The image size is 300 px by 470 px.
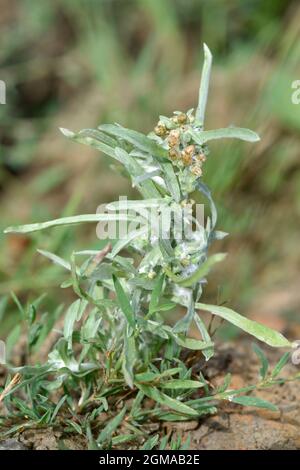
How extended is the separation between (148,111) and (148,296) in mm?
1654

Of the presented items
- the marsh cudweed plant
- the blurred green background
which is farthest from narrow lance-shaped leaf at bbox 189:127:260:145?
the blurred green background

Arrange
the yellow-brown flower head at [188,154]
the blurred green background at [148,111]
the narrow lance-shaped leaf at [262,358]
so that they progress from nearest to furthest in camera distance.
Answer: the yellow-brown flower head at [188,154]
the narrow lance-shaped leaf at [262,358]
the blurred green background at [148,111]

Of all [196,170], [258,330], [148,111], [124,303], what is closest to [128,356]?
[124,303]

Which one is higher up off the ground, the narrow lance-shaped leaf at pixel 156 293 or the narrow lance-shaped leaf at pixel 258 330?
the narrow lance-shaped leaf at pixel 156 293

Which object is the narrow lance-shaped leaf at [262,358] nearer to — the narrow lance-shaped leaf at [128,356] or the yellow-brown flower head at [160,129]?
the narrow lance-shaped leaf at [128,356]

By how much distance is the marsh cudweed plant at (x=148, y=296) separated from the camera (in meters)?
1.23

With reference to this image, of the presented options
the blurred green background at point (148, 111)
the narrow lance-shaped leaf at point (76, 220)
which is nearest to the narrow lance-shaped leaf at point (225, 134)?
the narrow lance-shaped leaf at point (76, 220)

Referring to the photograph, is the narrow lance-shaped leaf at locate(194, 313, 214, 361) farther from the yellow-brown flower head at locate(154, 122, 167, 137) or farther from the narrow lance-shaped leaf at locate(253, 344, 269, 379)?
the yellow-brown flower head at locate(154, 122, 167, 137)

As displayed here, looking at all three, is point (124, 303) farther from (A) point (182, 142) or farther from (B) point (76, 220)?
(A) point (182, 142)

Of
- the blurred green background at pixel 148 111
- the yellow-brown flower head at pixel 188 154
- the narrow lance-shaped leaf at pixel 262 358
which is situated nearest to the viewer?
the yellow-brown flower head at pixel 188 154

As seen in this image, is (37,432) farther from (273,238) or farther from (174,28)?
(174,28)

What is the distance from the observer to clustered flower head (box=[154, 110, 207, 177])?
1.20 metres

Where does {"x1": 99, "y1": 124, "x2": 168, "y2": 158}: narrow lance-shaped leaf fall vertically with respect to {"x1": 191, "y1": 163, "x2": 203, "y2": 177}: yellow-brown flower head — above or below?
above

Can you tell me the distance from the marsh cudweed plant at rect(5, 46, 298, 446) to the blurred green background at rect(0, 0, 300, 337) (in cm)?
69
